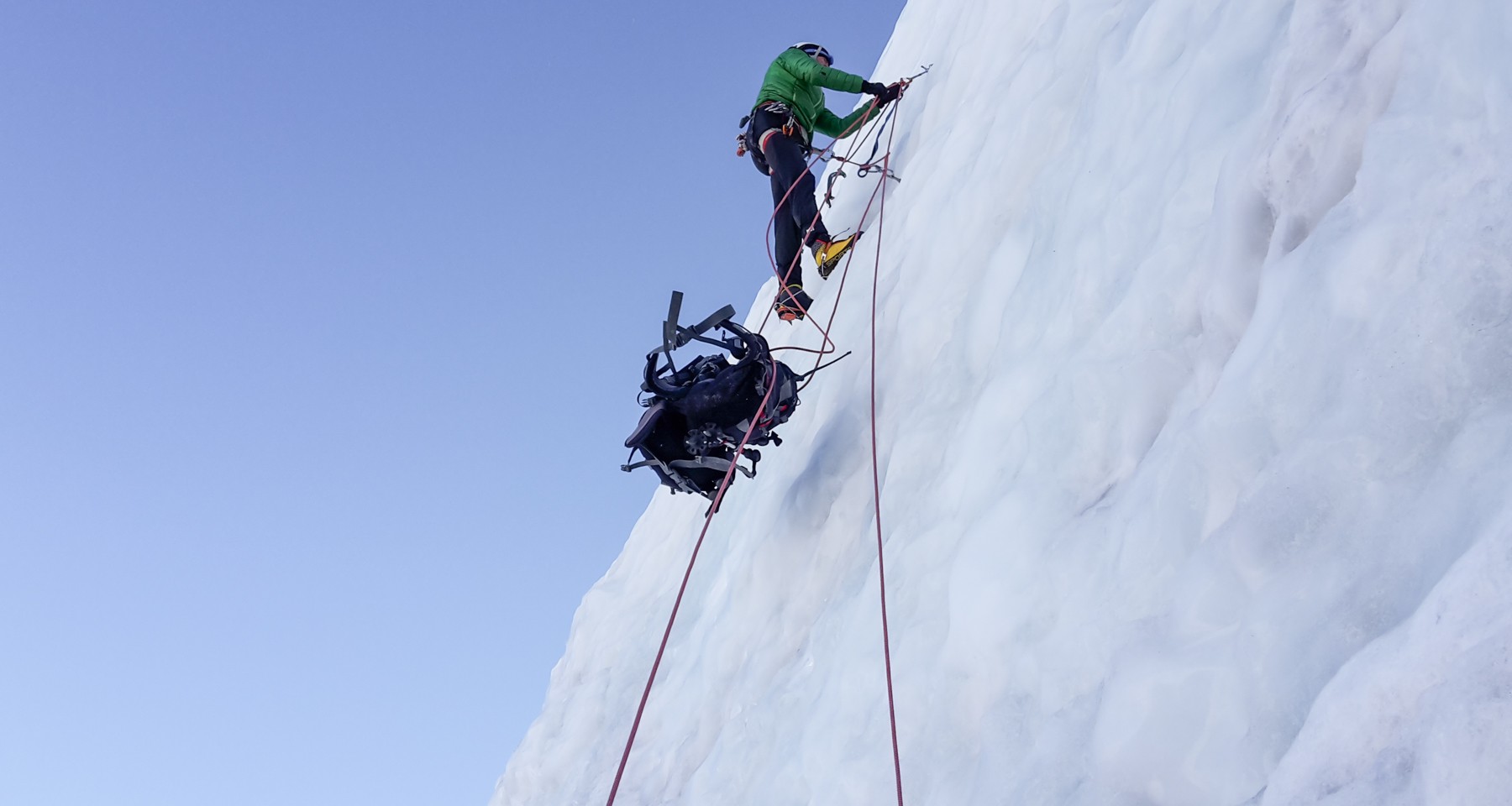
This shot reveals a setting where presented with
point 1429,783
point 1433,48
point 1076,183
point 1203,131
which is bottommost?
point 1429,783

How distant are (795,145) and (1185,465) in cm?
427

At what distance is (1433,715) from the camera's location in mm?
1337

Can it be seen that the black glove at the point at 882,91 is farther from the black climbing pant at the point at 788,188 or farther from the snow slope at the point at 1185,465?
the snow slope at the point at 1185,465

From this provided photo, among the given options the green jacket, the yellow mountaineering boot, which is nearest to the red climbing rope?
the yellow mountaineering boot

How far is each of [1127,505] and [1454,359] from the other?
81cm

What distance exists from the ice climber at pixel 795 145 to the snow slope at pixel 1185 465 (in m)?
1.07

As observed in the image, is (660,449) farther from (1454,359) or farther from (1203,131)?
(1454,359)

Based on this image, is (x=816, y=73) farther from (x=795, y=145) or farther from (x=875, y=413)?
(x=875, y=413)

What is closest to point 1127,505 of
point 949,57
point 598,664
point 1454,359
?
point 1454,359

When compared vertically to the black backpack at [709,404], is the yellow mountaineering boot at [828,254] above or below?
above

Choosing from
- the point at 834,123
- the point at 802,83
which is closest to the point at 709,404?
the point at 802,83

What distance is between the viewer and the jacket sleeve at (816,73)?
5977 millimetres

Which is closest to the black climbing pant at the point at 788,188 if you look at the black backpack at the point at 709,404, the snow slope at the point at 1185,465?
the snow slope at the point at 1185,465

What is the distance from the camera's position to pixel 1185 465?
223cm
